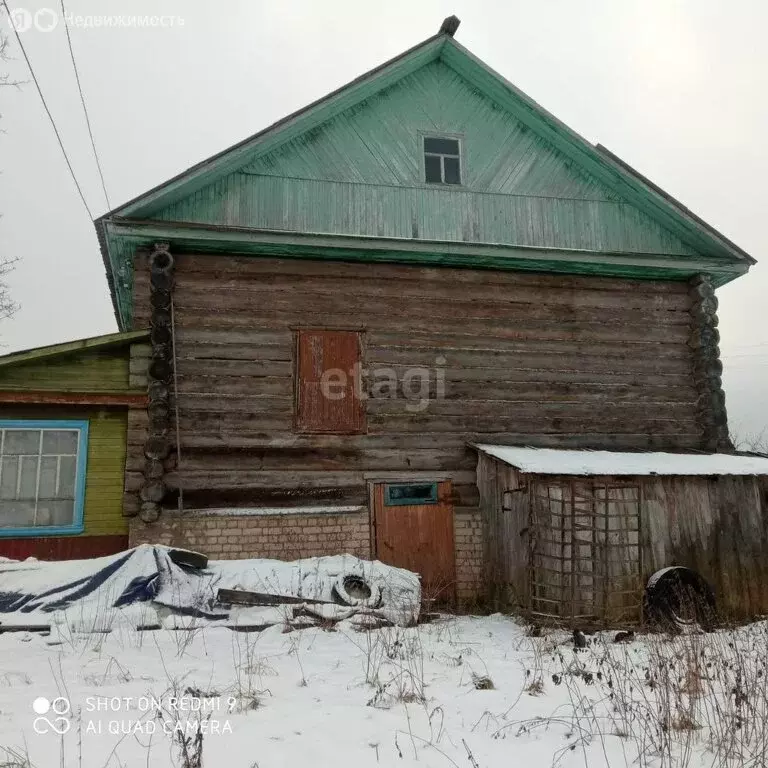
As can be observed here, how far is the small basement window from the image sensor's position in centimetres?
1065

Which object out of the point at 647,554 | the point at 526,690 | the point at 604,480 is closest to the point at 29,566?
the point at 526,690

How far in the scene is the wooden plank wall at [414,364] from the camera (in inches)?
404

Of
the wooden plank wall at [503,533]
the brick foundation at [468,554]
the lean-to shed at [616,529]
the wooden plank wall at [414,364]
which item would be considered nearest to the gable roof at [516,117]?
the wooden plank wall at [414,364]

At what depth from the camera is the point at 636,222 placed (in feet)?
40.2

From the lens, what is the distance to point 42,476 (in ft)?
31.7

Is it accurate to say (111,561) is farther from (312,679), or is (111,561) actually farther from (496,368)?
(496,368)

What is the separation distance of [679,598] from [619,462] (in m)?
1.93

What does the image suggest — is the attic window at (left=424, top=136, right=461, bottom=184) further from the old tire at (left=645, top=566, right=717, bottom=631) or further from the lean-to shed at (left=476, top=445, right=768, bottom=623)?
the old tire at (left=645, top=566, right=717, bottom=631)

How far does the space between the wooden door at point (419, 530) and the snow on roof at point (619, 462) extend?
114 cm

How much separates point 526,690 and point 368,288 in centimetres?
718

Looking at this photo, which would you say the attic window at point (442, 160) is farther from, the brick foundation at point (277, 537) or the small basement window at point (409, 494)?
the brick foundation at point (277, 537)

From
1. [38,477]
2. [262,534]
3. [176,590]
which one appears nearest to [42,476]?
[38,477]

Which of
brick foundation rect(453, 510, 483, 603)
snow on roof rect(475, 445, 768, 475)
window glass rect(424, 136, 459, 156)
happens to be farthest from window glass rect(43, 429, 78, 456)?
window glass rect(424, 136, 459, 156)

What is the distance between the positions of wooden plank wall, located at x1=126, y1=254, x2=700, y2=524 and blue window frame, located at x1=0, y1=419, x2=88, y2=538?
2.76 feet
